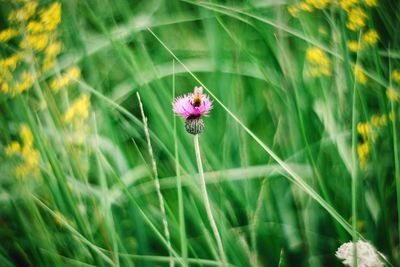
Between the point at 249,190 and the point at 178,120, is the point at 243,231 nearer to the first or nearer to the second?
the point at 249,190

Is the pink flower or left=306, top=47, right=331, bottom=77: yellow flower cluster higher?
left=306, top=47, right=331, bottom=77: yellow flower cluster

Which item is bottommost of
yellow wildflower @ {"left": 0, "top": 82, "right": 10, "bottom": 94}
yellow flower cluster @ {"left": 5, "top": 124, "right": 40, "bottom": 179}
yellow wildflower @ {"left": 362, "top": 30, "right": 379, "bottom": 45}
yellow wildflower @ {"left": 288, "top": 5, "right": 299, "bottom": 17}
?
yellow flower cluster @ {"left": 5, "top": 124, "right": 40, "bottom": 179}

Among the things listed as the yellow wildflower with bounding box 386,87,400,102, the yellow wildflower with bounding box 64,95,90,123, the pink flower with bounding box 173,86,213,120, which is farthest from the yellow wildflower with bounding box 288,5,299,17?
the yellow wildflower with bounding box 64,95,90,123

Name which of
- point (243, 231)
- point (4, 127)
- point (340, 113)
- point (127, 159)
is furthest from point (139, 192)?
point (340, 113)

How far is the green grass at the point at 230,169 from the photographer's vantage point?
605mm

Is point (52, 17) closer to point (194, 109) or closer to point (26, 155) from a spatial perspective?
point (26, 155)

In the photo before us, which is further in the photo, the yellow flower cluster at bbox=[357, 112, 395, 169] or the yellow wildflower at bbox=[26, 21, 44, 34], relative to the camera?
the yellow wildflower at bbox=[26, 21, 44, 34]

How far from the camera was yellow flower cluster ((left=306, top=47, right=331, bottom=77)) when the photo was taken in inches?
30.0

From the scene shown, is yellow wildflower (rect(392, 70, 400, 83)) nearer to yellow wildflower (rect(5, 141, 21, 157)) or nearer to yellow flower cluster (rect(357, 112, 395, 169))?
yellow flower cluster (rect(357, 112, 395, 169))

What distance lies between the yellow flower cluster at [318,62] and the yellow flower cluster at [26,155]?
643 mm

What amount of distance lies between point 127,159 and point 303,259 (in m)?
0.44

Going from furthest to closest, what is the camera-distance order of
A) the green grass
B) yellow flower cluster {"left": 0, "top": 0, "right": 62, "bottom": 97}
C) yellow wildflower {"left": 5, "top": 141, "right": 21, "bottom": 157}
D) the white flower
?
yellow flower cluster {"left": 0, "top": 0, "right": 62, "bottom": 97} < yellow wildflower {"left": 5, "top": 141, "right": 21, "bottom": 157} < the green grass < the white flower

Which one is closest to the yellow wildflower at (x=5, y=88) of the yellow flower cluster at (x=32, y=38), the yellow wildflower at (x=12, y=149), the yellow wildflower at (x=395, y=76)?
the yellow flower cluster at (x=32, y=38)

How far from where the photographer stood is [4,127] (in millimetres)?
771
